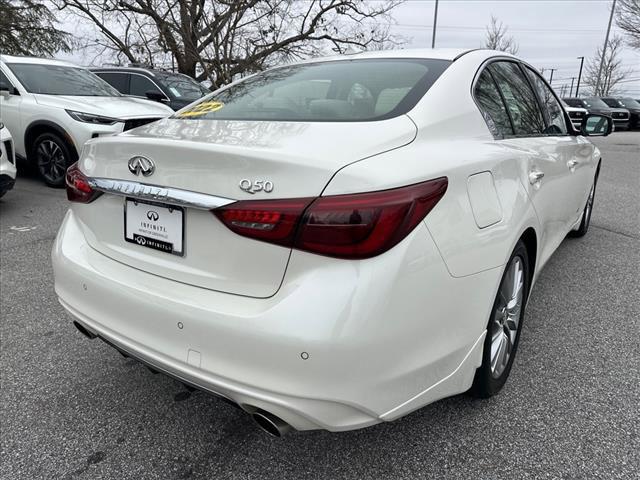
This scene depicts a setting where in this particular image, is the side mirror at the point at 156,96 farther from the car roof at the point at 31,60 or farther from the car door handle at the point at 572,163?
the car door handle at the point at 572,163

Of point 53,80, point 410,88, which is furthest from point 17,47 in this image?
point 410,88

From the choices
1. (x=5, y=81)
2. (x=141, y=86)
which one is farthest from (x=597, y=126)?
(x=141, y=86)

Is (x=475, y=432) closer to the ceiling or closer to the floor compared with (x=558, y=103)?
closer to the floor

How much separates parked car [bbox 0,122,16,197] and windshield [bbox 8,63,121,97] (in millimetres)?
1921

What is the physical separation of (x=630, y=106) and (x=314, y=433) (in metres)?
26.9

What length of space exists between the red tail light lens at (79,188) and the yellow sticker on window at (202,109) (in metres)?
0.56

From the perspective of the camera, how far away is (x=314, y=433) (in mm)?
2115

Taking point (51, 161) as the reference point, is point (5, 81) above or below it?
above

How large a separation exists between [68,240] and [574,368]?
2.47 meters

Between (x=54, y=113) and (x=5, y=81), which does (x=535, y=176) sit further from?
(x=5, y=81)

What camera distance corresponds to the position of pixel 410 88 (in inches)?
81.7

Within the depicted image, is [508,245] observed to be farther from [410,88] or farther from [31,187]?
[31,187]

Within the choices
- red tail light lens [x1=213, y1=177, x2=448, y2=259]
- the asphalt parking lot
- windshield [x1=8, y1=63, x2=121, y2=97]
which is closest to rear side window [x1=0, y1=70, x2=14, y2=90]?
windshield [x1=8, y1=63, x2=121, y2=97]

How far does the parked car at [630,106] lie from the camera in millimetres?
22922
